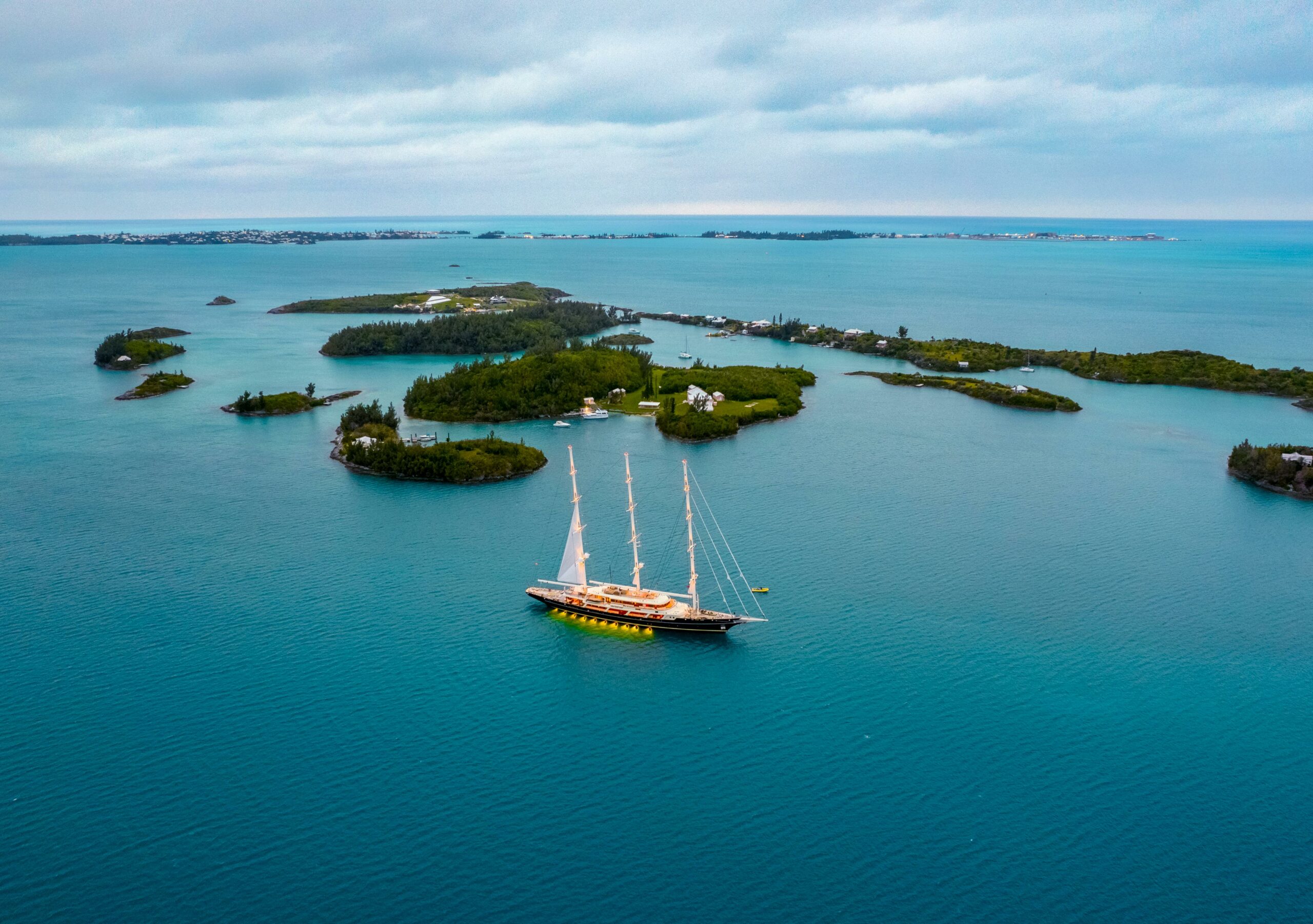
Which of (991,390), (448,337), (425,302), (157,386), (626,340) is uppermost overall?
(425,302)

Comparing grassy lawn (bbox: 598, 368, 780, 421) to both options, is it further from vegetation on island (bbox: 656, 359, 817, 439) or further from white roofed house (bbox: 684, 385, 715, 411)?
white roofed house (bbox: 684, 385, 715, 411)

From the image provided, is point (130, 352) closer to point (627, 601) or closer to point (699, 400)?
point (699, 400)

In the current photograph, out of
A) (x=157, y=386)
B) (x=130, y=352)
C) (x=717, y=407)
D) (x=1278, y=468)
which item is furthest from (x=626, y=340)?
(x=1278, y=468)

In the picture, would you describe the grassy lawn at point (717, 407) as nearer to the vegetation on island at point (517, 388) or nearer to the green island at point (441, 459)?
the vegetation on island at point (517, 388)

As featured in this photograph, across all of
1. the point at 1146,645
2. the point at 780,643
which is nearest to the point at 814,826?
the point at 780,643

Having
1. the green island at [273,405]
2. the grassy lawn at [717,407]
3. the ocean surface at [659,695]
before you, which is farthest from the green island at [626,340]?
the ocean surface at [659,695]
